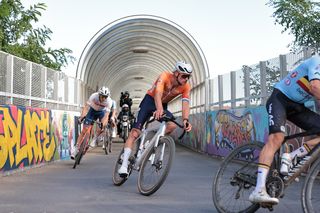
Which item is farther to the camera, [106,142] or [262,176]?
[106,142]

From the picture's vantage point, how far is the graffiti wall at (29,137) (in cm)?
834

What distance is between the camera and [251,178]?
15.4 feet

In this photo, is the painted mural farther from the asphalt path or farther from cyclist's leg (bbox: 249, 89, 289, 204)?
cyclist's leg (bbox: 249, 89, 289, 204)

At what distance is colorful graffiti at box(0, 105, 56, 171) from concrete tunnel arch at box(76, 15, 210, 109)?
30.3 feet

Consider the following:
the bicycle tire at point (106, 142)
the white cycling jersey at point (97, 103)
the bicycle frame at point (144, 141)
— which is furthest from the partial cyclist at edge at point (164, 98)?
the bicycle tire at point (106, 142)

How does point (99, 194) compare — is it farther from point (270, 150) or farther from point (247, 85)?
point (247, 85)

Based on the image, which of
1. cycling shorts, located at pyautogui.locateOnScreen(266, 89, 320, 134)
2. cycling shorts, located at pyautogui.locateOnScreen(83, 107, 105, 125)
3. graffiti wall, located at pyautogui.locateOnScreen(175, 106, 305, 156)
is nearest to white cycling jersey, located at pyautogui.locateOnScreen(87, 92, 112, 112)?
cycling shorts, located at pyautogui.locateOnScreen(83, 107, 105, 125)

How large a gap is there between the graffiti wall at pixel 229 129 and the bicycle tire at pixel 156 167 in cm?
237

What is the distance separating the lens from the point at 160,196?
627cm

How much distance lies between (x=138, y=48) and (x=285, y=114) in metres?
22.5

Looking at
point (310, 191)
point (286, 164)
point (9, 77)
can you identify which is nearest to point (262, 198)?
point (286, 164)

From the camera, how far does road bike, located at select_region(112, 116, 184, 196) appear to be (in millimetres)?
6152

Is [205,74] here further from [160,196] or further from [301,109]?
[301,109]

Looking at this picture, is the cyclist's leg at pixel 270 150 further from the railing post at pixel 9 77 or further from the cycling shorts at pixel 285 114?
the railing post at pixel 9 77
